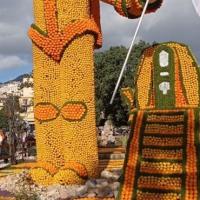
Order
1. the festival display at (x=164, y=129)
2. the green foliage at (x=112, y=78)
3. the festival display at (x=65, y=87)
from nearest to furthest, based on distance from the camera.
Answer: the festival display at (x=164, y=129), the festival display at (x=65, y=87), the green foliage at (x=112, y=78)

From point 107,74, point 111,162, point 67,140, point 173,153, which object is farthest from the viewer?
point 107,74

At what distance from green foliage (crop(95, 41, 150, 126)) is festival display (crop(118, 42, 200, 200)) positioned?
2591 cm

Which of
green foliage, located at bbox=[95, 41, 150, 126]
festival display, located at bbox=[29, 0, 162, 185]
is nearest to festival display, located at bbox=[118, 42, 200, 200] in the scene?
festival display, located at bbox=[29, 0, 162, 185]

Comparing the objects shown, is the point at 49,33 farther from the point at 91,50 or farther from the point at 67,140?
the point at 67,140

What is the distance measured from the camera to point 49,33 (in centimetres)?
1223

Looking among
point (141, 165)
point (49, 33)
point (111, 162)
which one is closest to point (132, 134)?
point (141, 165)

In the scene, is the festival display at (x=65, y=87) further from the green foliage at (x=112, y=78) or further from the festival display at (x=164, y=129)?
the green foliage at (x=112, y=78)

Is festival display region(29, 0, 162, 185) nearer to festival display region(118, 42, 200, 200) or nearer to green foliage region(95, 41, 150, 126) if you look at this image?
festival display region(118, 42, 200, 200)

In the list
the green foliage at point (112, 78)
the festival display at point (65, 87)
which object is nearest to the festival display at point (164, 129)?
the festival display at point (65, 87)

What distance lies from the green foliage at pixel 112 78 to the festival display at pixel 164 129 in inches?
1020

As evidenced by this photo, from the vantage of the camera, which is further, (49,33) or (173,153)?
(49,33)

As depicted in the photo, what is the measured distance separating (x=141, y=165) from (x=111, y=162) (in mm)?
5962

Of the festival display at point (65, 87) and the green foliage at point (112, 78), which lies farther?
the green foliage at point (112, 78)

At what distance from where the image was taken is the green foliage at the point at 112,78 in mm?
36781
